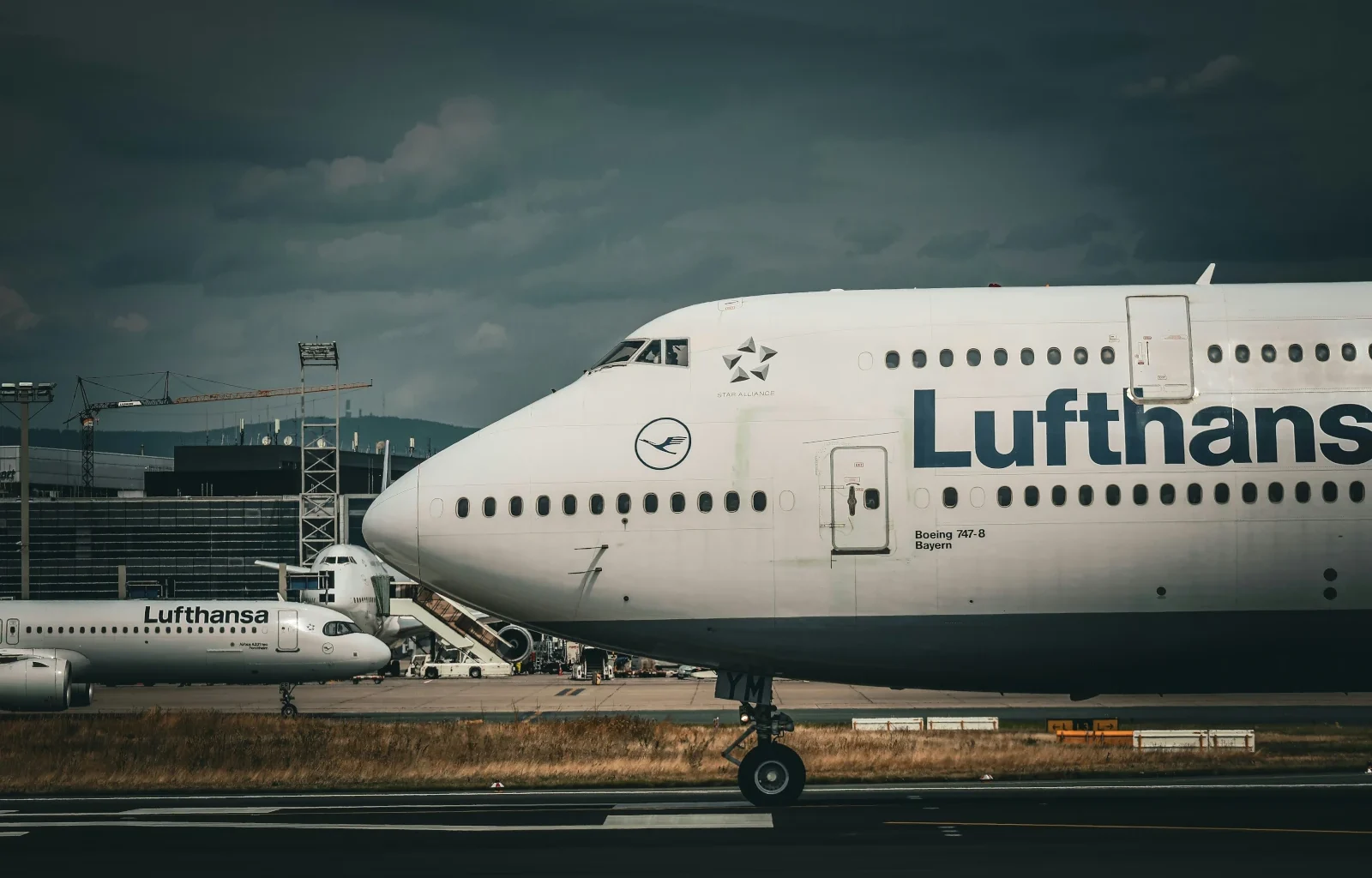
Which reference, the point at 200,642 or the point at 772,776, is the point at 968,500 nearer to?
the point at 772,776

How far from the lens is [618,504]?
20438 millimetres

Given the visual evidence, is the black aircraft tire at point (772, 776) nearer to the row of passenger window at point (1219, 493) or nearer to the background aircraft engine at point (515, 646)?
the row of passenger window at point (1219, 493)

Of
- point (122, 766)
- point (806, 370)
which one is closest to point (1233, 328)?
point (806, 370)

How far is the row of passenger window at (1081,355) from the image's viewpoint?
65.3ft

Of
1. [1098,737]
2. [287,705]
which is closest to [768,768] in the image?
[1098,737]

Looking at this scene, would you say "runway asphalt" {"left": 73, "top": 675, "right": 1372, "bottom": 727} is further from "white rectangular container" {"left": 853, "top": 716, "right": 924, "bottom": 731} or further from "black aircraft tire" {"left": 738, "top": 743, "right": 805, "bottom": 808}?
"black aircraft tire" {"left": 738, "top": 743, "right": 805, "bottom": 808}

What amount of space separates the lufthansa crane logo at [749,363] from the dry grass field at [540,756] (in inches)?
434

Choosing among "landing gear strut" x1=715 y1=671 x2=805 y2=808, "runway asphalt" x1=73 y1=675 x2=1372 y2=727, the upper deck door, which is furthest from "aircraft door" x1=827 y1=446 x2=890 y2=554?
"runway asphalt" x1=73 y1=675 x2=1372 y2=727

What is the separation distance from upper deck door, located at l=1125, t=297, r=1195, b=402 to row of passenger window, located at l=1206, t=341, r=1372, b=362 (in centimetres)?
40

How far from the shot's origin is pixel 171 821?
74.9 feet

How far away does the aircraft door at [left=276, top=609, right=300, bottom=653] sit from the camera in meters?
53.5

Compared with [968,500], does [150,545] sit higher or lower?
higher

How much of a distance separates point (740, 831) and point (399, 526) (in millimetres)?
6830

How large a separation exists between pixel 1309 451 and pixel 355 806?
17.2 metres
